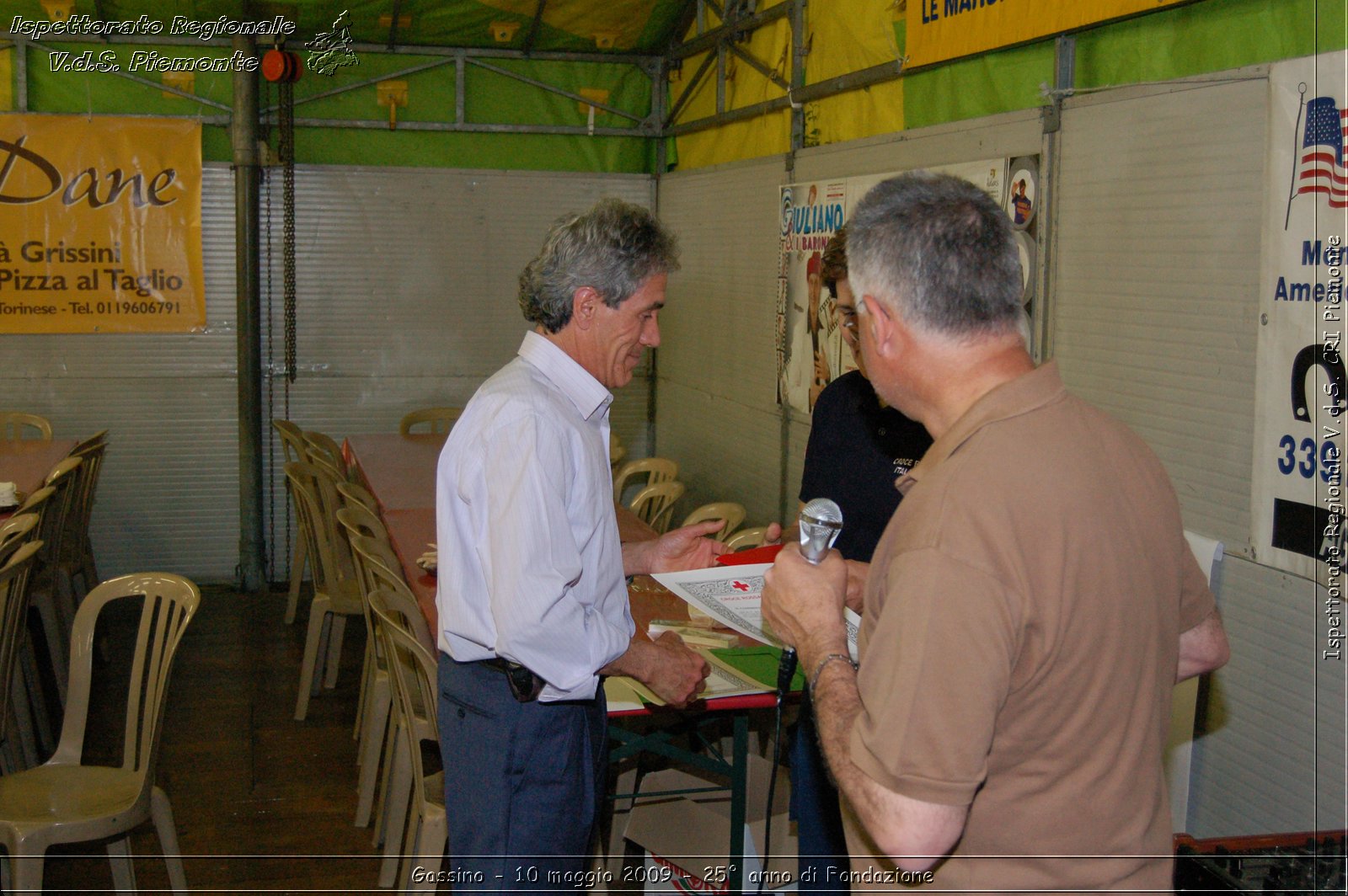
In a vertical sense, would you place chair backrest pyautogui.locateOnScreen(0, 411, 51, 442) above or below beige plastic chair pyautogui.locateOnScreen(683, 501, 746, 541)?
above

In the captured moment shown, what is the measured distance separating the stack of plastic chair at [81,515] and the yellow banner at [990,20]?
401 centimetres

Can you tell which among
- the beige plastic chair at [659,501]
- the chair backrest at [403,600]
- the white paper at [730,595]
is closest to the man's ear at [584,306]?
the white paper at [730,595]

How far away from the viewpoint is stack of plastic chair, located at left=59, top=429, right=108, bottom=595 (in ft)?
17.7

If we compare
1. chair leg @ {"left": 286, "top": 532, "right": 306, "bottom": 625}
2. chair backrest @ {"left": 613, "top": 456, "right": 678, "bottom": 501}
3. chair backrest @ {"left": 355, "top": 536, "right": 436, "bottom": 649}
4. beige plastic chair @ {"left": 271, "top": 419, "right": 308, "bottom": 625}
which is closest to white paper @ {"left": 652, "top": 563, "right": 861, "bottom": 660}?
chair backrest @ {"left": 355, "top": 536, "right": 436, "bottom": 649}

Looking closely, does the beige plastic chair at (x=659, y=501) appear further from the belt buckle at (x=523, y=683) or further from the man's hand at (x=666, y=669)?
the belt buckle at (x=523, y=683)

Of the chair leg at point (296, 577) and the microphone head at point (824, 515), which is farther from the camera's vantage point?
the chair leg at point (296, 577)

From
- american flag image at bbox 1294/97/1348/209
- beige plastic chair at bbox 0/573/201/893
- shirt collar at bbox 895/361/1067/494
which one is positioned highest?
american flag image at bbox 1294/97/1348/209

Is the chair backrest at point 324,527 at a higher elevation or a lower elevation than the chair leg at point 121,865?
higher

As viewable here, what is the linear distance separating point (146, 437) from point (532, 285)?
218 inches

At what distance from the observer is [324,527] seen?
4.89 metres

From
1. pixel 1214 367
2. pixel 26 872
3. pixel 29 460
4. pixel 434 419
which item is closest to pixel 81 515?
pixel 29 460

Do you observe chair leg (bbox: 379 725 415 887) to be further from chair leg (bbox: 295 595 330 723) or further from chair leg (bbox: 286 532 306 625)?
chair leg (bbox: 286 532 306 625)

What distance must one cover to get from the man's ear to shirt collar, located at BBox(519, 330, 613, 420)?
0.06 m

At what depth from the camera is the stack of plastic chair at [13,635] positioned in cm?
327
